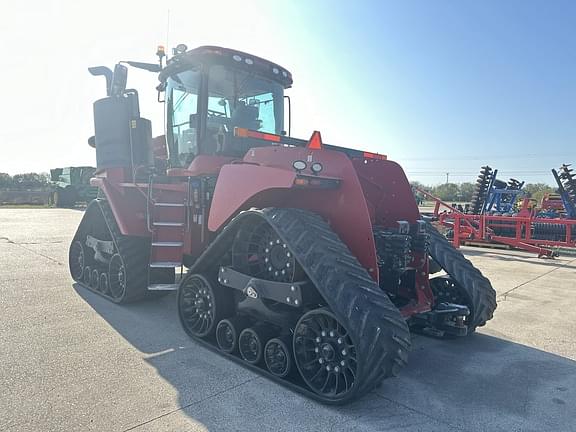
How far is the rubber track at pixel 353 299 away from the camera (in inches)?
109

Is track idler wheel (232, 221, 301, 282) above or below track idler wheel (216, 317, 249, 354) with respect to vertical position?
above

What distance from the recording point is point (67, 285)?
6664 millimetres

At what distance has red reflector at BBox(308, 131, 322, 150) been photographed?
370 centimetres

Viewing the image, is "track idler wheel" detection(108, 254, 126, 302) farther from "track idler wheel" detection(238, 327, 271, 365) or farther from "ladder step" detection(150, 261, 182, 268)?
"track idler wheel" detection(238, 327, 271, 365)

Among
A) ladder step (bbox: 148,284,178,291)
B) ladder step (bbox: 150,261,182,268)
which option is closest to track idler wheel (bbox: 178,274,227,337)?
ladder step (bbox: 148,284,178,291)

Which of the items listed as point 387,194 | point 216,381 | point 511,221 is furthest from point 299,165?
point 511,221

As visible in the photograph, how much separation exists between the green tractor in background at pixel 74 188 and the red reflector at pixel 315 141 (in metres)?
25.9

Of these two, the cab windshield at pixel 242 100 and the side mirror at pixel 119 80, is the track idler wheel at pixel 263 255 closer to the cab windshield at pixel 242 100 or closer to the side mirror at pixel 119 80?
the cab windshield at pixel 242 100

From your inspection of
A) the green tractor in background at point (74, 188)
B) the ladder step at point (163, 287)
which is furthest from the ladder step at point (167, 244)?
the green tractor in background at point (74, 188)

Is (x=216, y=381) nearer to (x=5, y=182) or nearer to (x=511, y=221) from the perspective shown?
(x=511, y=221)

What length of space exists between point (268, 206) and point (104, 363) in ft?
6.34

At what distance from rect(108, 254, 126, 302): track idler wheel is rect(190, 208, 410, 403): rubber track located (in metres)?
3.03

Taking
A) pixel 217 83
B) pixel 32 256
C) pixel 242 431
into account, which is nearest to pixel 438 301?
pixel 242 431

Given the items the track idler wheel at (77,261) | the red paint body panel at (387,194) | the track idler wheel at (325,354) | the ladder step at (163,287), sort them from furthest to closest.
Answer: the track idler wheel at (77,261) → the ladder step at (163,287) → the red paint body panel at (387,194) → the track idler wheel at (325,354)
